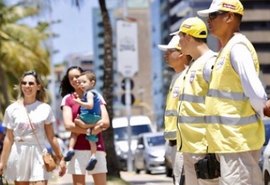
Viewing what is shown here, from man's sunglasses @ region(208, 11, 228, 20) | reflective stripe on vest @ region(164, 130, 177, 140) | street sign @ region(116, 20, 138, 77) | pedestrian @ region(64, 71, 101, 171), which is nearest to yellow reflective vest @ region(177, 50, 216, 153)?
man's sunglasses @ region(208, 11, 228, 20)

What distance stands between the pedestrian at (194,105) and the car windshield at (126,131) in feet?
92.2

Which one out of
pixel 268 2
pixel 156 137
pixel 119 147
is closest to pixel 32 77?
pixel 156 137

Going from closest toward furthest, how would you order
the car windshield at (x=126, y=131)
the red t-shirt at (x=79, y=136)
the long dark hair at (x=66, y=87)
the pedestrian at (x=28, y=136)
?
the pedestrian at (x=28, y=136) < the red t-shirt at (x=79, y=136) < the long dark hair at (x=66, y=87) < the car windshield at (x=126, y=131)

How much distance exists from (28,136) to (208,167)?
3585mm

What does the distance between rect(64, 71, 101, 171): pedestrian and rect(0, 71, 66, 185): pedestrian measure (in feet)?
1.06

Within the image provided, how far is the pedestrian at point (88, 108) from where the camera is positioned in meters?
9.48

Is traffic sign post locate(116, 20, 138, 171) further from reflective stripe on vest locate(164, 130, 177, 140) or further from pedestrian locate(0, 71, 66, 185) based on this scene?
reflective stripe on vest locate(164, 130, 177, 140)

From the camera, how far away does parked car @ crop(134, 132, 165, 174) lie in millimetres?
28000

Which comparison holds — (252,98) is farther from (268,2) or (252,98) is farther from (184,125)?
(268,2)

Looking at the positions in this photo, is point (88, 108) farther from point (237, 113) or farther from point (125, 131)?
point (125, 131)

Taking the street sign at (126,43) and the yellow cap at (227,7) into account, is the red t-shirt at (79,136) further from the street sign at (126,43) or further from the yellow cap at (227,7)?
the street sign at (126,43)

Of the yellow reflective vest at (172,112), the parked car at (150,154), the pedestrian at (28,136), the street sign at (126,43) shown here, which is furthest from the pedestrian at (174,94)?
the street sign at (126,43)

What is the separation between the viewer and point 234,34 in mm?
6203

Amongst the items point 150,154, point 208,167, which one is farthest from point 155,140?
point 208,167
